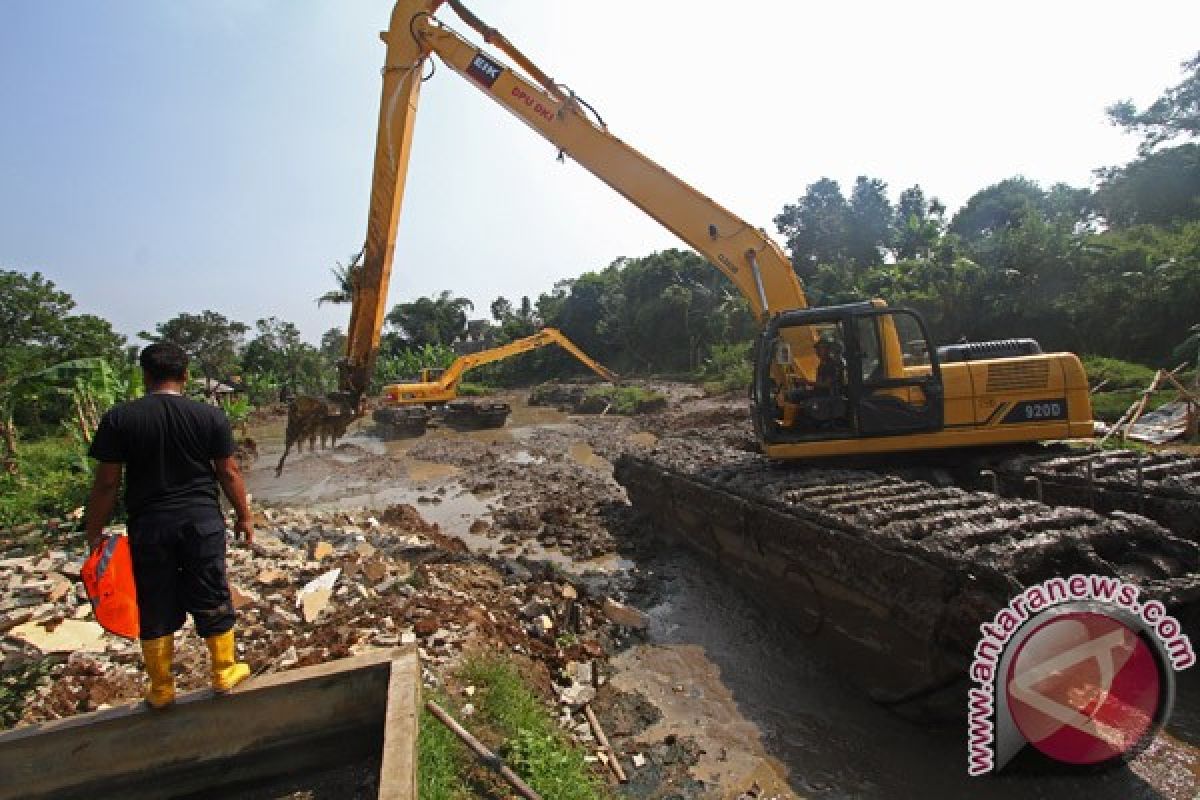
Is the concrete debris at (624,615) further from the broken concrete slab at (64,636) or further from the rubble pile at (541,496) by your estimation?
the broken concrete slab at (64,636)

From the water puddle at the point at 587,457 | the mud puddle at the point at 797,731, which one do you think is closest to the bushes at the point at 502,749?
the mud puddle at the point at 797,731

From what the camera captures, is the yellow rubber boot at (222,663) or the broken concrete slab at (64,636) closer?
the yellow rubber boot at (222,663)

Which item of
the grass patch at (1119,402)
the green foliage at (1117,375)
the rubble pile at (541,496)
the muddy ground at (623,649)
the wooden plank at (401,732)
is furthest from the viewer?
the green foliage at (1117,375)

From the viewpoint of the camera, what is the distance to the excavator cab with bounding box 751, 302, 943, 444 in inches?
214

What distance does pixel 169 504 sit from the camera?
277cm

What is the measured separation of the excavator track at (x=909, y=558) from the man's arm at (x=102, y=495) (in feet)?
12.7

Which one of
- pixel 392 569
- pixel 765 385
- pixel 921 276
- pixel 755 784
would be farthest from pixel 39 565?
pixel 921 276

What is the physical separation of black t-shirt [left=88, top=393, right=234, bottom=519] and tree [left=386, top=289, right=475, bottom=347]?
4777 cm

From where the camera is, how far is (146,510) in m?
2.75

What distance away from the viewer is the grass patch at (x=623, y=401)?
2117 cm

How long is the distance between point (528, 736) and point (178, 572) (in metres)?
1.79

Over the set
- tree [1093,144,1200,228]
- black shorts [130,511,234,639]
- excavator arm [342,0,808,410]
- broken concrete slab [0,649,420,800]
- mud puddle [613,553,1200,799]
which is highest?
tree [1093,144,1200,228]

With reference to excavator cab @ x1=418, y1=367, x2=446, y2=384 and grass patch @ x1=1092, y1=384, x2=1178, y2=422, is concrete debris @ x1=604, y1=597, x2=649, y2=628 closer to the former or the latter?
grass patch @ x1=1092, y1=384, x2=1178, y2=422

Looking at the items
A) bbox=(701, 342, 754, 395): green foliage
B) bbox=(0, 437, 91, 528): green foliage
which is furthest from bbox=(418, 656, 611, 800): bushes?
bbox=(701, 342, 754, 395): green foliage
